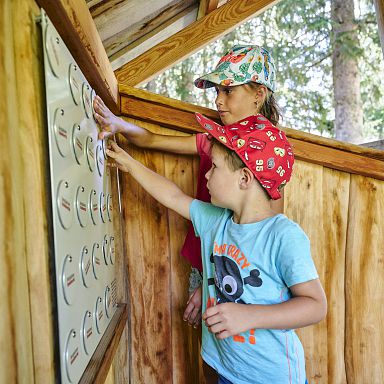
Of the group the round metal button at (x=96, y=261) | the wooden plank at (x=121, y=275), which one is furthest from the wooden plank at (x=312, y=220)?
the round metal button at (x=96, y=261)

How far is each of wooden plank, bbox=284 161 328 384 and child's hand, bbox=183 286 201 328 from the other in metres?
0.50

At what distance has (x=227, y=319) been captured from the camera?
1.29m

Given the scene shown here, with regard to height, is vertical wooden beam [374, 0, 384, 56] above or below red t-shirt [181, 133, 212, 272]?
above

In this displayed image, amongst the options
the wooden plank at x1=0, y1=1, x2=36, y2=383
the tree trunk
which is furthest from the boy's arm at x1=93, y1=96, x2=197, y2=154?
the tree trunk

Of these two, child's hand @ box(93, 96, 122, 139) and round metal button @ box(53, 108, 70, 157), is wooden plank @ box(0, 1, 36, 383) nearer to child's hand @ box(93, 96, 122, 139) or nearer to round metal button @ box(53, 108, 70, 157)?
round metal button @ box(53, 108, 70, 157)

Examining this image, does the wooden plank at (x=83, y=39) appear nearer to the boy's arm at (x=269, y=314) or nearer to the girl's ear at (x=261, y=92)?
the girl's ear at (x=261, y=92)

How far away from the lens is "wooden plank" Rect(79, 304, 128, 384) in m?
1.11

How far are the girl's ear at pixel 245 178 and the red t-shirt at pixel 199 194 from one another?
0.35 metres

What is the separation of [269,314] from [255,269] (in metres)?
0.17

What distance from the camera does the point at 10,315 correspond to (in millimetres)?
755

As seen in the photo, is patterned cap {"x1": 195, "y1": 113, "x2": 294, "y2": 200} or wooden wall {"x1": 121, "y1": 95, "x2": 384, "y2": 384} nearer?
patterned cap {"x1": 195, "y1": 113, "x2": 294, "y2": 200}

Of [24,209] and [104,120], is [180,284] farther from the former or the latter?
[24,209]

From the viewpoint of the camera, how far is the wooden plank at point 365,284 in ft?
6.72

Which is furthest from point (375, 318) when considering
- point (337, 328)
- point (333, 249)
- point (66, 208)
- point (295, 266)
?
point (66, 208)
